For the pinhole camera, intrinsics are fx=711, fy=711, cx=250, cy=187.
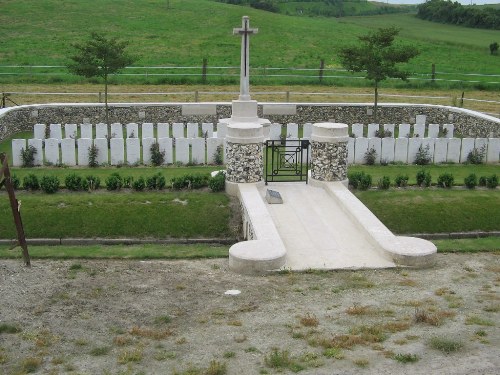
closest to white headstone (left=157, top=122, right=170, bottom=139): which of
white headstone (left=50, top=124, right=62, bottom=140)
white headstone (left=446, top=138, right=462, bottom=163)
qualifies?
white headstone (left=50, top=124, right=62, bottom=140)

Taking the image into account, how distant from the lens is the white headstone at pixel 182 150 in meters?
20.9

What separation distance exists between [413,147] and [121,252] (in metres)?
11.2

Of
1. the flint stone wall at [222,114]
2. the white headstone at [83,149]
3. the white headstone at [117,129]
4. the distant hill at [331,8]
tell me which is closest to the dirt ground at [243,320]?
the white headstone at [83,149]

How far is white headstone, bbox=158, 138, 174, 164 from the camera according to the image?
2098 centimetres

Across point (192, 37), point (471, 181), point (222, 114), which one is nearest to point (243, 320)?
point (471, 181)

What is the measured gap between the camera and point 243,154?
17.0 metres

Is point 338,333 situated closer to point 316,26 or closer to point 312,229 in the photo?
point 312,229

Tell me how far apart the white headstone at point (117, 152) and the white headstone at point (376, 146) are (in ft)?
24.3

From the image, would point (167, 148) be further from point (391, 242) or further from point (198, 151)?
point (391, 242)

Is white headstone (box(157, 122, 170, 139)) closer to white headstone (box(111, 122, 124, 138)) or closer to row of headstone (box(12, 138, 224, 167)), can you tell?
white headstone (box(111, 122, 124, 138))

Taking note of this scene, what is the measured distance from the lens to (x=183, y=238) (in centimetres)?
1538

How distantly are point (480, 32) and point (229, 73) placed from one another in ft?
105

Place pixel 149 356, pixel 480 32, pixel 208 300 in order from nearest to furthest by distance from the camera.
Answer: pixel 149 356 → pixel 208 300 → pixel 480 32

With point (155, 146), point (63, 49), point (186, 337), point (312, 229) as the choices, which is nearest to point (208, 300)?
point (186, 337)
